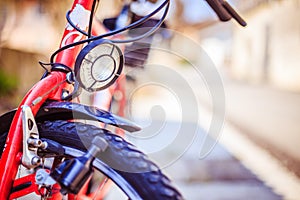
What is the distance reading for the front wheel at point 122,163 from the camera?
56cm

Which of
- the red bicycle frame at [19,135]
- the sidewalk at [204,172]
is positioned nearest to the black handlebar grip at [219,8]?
the red bicycle frame at [19,135]

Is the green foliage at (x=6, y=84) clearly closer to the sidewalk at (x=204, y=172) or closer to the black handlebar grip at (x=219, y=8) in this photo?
the sidewalk at (x=204, y=172)

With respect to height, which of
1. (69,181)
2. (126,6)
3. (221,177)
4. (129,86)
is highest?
(126,6)

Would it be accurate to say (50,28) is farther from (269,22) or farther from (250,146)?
(269,22)

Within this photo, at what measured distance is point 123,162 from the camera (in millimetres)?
580

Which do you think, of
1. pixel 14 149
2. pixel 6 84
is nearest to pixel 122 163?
pixel 14 149

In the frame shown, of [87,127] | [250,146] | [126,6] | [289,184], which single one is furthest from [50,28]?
[87,127]

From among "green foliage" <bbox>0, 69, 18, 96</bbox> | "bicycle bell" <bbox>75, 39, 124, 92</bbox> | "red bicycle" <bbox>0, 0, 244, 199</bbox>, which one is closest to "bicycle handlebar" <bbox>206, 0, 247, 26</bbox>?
"red bicycle" <bbox>0, 0, 244, 199</bbox>

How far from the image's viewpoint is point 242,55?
1053 cm

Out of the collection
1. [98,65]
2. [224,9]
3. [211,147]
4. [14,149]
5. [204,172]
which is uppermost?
[224,9]

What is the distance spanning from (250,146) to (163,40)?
1.49 meters

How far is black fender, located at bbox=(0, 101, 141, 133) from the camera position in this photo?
646 mm

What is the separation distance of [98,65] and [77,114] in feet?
0.32

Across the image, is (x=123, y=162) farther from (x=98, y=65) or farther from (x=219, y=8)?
(x=219, y=8)
